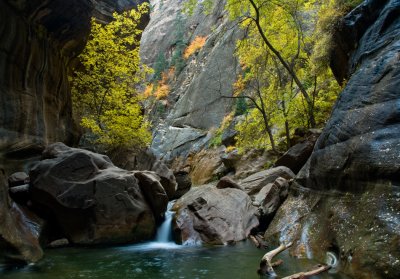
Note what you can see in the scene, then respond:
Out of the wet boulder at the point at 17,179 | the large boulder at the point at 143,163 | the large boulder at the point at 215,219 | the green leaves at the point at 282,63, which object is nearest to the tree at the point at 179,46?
the green leaves at the point at 282,63

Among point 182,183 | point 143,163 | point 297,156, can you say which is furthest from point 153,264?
point 182,183

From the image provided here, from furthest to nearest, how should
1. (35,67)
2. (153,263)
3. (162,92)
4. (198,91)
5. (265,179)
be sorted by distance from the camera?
1. (162,92)
2. (198,91)
3. (265,179)
4. (35,67)
5. (153,263)

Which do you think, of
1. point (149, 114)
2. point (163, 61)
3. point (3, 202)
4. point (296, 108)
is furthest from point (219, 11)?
point (3, 202)

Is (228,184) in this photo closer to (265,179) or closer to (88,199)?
(265,179)

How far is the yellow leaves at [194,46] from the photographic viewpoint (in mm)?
54031

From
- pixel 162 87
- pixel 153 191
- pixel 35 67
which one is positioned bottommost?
pixel 153 191

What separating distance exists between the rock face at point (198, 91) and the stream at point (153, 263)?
936 inches

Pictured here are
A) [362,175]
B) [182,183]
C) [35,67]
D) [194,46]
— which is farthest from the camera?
[194,46]

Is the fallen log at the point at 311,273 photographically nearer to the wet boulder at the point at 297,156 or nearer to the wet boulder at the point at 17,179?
the wet boulder at the point at 297,156

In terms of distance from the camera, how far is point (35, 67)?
50.0ft

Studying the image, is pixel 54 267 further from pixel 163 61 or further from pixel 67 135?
pixel 163 61

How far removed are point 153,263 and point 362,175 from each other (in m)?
6.10

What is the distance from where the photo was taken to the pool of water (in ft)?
27.2

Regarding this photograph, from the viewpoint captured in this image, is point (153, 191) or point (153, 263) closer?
point (153, 263)
